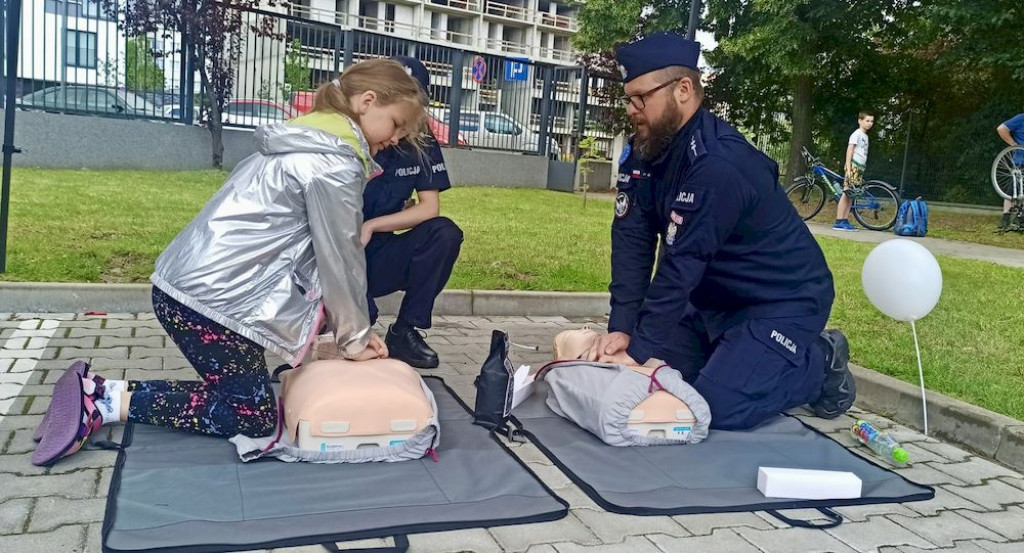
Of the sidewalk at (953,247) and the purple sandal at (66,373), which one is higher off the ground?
the sidewalk at (953,247)

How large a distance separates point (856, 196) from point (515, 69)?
21.8ft

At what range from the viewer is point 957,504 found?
3.09 m

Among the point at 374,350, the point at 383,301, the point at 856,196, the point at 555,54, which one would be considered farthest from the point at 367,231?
the point at 555,54

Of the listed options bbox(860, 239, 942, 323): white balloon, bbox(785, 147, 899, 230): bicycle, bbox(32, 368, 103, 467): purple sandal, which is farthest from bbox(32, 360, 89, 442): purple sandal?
bbox(785, 147, 899, 230): bicycle

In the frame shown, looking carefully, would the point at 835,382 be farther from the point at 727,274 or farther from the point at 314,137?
the point at 314,137

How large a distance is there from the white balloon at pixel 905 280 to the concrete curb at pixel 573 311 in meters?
0.41

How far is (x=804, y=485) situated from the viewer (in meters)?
2.99

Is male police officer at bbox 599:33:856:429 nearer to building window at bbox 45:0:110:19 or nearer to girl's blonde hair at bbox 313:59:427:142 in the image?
girl's blonde hair at bbox 313:59:427:142

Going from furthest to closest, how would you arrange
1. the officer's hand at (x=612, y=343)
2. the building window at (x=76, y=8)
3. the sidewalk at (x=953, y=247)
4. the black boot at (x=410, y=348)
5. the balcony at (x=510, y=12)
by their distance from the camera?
the balcony at (x=510, y=12) → the building window at (x=76, y=8) → the sidewalk at (x=953, y=247) → the black boot at (x=410, y=348) → the officer's hand at (x=612, y=343)

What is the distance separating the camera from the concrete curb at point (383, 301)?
4797 millimetres

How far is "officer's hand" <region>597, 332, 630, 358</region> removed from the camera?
3836 millimetres

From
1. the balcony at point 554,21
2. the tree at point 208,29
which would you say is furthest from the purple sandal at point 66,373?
the balcony at point 554,21

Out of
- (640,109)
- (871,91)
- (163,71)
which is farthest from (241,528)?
(871,91)

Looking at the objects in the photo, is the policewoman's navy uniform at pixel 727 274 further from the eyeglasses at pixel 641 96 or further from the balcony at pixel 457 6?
the balcony at pixel 457 6
